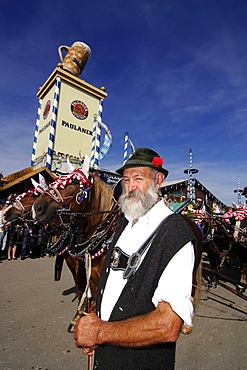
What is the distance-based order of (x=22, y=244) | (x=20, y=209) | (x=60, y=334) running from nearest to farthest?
(x=60, y=334)
(x=20, y=209)
(x=22, y=244)

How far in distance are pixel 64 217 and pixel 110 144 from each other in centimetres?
913

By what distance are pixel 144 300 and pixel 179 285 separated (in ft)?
0.60

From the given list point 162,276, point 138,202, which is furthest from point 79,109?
point 162,276

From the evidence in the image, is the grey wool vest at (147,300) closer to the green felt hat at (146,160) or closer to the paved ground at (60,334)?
the green felt hat at (146,160)

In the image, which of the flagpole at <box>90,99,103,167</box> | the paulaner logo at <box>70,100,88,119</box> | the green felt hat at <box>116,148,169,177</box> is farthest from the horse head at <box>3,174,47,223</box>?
the paulaner logo at <box>70,100,88,119</box>

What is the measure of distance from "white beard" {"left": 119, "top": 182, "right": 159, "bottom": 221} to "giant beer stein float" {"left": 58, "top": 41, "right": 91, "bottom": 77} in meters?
14.3

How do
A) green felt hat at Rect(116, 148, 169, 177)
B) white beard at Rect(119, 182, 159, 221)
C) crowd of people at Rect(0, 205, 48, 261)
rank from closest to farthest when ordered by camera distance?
1. white beard at Rect(119, 182, 159, 221)
2. green felt hat at Rect(116, 148, 169, 177)
3. crowd of people at Rect(0, 205, 48, 261)

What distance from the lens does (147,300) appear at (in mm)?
1072

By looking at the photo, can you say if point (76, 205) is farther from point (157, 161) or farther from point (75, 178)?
point (157, 161)

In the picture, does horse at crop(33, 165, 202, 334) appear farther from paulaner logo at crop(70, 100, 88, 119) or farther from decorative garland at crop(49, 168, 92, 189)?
paulaner logo at crop(70, 100, 88, 119)

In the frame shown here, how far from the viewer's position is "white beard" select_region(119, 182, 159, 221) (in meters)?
1.46

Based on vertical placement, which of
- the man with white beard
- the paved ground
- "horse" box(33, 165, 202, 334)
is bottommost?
the paved ground

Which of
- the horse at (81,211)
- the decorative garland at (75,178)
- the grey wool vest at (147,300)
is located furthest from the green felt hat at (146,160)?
the decorative garland at (75,178)

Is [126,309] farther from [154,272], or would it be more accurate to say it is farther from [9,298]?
[9,298]
